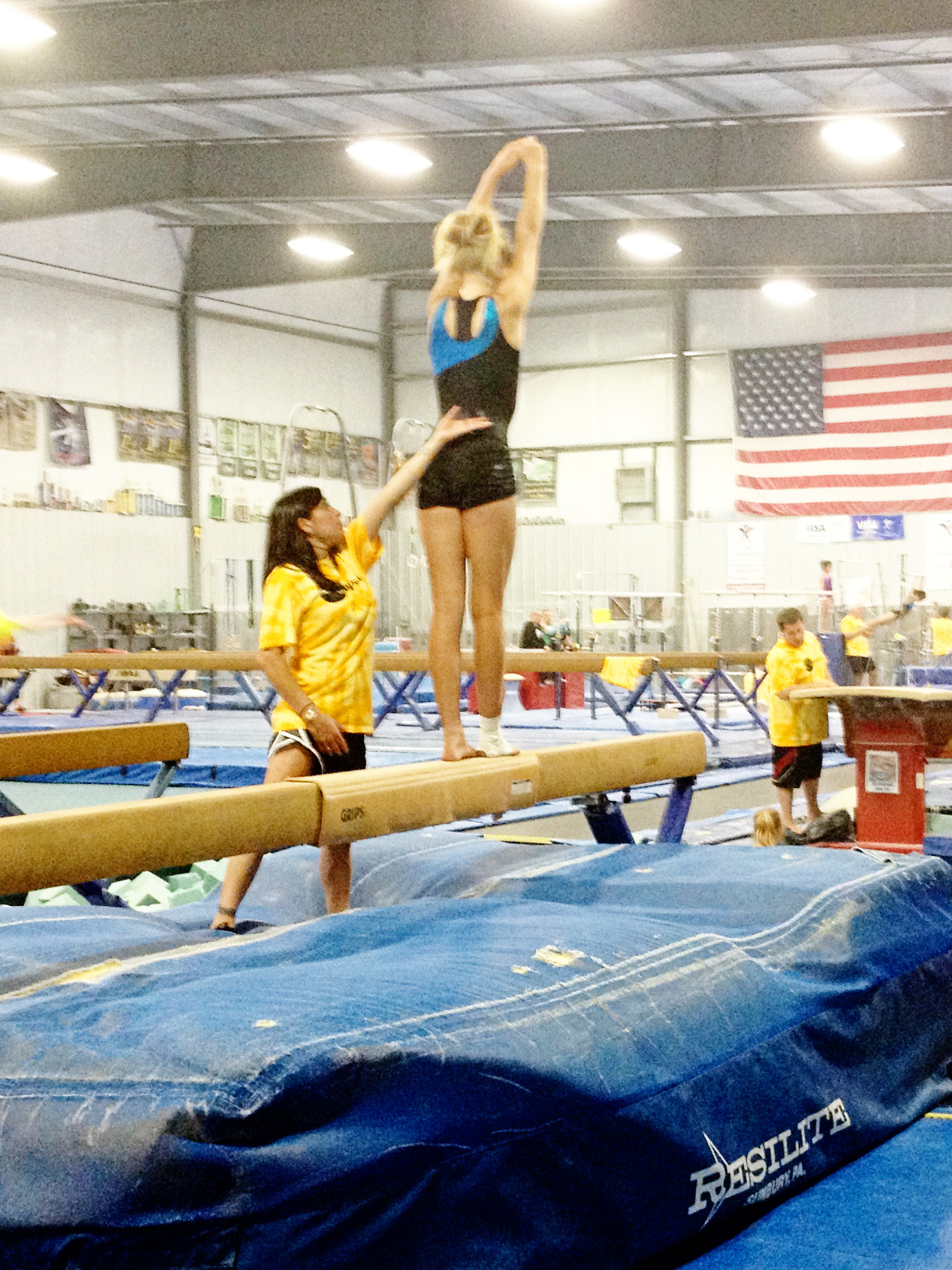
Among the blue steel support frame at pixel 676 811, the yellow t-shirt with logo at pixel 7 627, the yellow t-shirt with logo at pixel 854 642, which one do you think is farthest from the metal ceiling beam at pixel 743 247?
the blue steel support frame at pixel 676 811

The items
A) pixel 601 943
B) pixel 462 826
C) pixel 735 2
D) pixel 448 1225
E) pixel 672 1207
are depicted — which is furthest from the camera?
pixel 735 2

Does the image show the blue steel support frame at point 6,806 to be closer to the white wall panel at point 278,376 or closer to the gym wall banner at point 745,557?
the white wall panel at point 278,376

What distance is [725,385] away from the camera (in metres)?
18.8

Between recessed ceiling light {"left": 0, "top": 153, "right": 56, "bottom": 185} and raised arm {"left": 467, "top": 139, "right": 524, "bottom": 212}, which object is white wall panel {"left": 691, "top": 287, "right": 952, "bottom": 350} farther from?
raised arm {"left": 467, "top": 139, "right": 524, "bottom": 212}

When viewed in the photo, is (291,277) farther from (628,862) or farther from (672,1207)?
(672,1207)

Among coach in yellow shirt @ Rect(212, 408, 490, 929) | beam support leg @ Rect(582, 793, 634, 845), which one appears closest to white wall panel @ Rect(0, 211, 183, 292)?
beam support leg @ Rect(582, 793, 634, 845)

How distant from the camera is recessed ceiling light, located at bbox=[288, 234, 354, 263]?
14914mm

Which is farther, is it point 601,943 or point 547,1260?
point 601,943

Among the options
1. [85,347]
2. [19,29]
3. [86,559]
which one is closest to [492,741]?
[19,29]

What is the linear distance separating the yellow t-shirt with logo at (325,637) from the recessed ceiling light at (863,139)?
333 inches

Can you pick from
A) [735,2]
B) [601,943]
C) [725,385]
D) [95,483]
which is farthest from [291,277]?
[601,943]

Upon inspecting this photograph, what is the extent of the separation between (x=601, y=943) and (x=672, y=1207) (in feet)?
1.49

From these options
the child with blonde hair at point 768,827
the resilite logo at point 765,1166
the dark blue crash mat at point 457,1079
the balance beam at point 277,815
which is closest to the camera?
the dark blue crash mat at point 457,1079

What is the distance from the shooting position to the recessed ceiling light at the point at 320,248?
1491 centimetres
